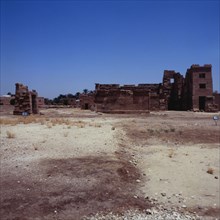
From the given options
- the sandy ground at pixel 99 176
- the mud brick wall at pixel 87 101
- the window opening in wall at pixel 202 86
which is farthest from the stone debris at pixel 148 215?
the mud brick wall at pixel 87 101

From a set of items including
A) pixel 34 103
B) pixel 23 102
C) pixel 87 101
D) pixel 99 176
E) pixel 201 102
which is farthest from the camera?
pixel 87 101

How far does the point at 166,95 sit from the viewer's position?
50.2 meters

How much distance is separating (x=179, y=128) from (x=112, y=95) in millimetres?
14368

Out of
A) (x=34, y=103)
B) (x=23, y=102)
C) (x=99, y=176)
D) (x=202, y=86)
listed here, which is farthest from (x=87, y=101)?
(x=99, y=176)

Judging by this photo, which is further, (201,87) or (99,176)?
(201,87)

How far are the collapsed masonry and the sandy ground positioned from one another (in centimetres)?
1782

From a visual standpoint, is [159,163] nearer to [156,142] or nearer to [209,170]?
[209,170]

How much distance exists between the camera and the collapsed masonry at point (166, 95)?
35000 millimetres

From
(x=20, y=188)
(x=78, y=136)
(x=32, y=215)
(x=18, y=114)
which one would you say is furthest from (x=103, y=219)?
(x=18, y=114)

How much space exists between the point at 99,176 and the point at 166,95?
41220mm

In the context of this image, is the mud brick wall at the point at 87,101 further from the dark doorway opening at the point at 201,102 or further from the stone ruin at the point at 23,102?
the stone ruin at the point at 23,102

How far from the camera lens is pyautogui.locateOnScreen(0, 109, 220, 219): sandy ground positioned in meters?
8.26

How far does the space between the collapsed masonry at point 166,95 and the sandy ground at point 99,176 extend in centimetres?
1782

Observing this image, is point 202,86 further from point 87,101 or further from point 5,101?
point 5,101
